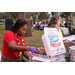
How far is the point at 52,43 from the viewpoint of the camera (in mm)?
1569

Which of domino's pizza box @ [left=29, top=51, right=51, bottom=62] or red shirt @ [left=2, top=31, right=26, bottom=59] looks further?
red shirt @ [left=2, top=31, right=26, bottom=59]

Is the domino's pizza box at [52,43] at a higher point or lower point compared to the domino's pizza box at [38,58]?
higher

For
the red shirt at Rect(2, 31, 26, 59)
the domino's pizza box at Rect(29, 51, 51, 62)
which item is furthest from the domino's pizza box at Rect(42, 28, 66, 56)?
the red shirt at Rect(2, 31, 26, 59)

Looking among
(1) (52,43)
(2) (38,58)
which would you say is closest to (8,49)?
(2) (38,58)

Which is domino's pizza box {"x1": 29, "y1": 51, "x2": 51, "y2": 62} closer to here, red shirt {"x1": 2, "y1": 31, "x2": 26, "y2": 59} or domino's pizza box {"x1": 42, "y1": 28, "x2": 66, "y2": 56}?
domino's pizza box {"x1": 42, "y1": 28, "x2": 66, "y2": 56}

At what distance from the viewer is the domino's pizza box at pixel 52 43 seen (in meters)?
Result: 1.54

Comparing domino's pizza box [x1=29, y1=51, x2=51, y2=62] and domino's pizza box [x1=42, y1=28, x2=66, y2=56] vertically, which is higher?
domino's pizza box [x1=42, y1=28, x2=66, y2=56]

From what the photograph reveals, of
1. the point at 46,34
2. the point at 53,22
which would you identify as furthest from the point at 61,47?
the point at 53,22

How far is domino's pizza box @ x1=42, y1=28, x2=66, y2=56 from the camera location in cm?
154

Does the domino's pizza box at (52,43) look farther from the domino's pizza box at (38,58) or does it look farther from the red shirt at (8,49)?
the red shirt at (8,49)

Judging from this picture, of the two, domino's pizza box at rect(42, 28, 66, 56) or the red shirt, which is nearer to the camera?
domino's pizza box at rect(42, 28, 66, 56)

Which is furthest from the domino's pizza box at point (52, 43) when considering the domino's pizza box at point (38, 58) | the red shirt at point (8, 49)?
the red shirt at point (8, 49)

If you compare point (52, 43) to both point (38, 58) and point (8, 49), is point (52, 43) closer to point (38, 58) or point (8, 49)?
point (38, 58)
